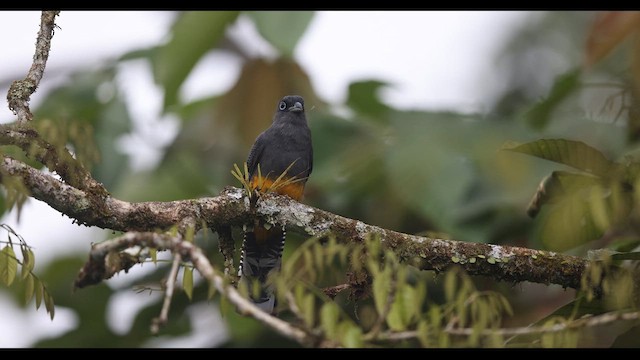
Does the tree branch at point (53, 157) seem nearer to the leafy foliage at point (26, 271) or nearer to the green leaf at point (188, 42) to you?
the leafy foliage at point (26, 271)

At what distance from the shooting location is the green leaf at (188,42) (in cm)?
604

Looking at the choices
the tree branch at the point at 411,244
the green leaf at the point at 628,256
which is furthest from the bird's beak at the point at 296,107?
the green leaf at the point at 628,256

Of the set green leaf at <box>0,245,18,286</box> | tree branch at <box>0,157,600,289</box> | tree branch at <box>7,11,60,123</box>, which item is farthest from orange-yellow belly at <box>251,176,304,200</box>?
green leaf at <box>0,245,18,286</box>

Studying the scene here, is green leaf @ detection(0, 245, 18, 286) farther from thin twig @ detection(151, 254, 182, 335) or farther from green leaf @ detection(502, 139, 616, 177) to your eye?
green leaf @ detection(502, 139, 616, 177)

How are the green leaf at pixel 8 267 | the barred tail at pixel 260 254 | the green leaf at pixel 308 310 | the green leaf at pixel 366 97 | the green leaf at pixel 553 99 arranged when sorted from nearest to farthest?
the green leaf at pixel 308 310 → the green leaf at pixel 8 267 → the barred tail at pixel 260 254 → the green leaf at pixel 553 99 → the green leaf at pixel 366 97

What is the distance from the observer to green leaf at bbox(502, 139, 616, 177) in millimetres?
4230

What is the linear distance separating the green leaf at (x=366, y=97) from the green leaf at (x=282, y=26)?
4.63ft

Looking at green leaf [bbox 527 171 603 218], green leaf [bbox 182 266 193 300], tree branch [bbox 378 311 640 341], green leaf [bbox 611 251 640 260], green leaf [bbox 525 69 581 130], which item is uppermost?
green leaf [bbox 525 69 581 130]

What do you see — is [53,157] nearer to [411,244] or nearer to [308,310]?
[411,244]

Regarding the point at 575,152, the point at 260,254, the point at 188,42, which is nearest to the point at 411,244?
the point at 575,152

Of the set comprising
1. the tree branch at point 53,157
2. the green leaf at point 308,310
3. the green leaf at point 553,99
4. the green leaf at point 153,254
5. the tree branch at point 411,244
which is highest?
the green leaf at point 553,99

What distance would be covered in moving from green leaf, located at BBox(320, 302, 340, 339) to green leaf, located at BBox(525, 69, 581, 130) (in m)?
4.01

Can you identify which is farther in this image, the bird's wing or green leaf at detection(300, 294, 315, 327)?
the bird's wing

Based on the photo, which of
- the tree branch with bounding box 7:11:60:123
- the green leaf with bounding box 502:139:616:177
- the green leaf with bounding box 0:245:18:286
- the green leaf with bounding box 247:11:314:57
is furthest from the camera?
the green leaf with bounding box 247:11:314:57
